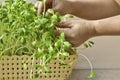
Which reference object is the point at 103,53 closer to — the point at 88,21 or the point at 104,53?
the point at 104,53

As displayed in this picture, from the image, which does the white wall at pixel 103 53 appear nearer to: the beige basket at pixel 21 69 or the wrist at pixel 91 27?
the beige basket at pixel 21 69

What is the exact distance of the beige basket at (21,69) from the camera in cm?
81

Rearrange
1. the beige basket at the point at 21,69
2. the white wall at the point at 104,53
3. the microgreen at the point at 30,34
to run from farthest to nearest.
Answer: the white wall at the point at 104,53 → the beige basket at the point at 21,69 → the microgreen at the point at 30,34

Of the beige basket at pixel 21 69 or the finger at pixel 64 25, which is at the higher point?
the finger at pixel 64 25

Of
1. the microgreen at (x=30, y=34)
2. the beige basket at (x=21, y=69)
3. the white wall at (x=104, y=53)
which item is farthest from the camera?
the white wall at (x=104, y=53)

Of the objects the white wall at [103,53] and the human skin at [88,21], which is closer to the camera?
the human skin at [88,21]

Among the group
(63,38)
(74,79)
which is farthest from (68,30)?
(74,79)

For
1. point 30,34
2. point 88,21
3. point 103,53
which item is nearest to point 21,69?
point 30,34

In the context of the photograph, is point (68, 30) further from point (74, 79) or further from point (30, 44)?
point (74, 79)

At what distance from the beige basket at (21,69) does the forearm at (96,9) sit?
0.13 m

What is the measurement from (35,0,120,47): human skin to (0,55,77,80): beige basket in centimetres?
11

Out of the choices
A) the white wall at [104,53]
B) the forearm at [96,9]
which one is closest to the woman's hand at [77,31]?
the forearm at [96,9]

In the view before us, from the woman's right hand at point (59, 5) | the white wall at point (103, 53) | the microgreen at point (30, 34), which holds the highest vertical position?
the woman's right hand at point (59, 5)

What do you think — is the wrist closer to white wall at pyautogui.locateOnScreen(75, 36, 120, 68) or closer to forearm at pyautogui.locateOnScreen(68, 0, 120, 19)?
forearm at pyautogui.locateOnScreen(68, 0, 120, 19)
